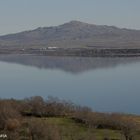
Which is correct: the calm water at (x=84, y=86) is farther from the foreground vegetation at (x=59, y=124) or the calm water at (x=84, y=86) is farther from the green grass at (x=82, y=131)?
the green grass at (x=82, y=131)

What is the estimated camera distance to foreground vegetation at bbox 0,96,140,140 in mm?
12484

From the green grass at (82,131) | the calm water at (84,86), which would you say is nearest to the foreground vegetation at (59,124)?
the green grass at (82,131)

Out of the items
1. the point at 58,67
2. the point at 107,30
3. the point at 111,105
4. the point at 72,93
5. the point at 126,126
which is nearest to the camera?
the point at 126,126

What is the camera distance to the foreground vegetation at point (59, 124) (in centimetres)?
1248

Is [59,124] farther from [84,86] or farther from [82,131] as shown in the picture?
[84,86]

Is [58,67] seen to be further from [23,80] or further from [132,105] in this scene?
[132,105]

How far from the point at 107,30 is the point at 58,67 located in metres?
131

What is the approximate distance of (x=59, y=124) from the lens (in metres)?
16.1

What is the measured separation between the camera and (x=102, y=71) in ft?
168

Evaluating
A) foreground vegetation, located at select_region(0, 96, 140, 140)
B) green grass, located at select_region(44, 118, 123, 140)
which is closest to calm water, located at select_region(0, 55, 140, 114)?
foreground vegetation, located at select_region(0, 96, 140, 140)

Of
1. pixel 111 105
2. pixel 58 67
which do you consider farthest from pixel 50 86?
pixel 58 67

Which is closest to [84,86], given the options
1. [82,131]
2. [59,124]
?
[59,124]

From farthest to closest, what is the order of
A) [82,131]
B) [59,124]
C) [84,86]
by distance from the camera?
[84,86], [59,124], [82,131]

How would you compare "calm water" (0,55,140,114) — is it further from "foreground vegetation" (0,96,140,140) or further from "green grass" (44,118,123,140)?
"green grass" (44,118,123,140)
